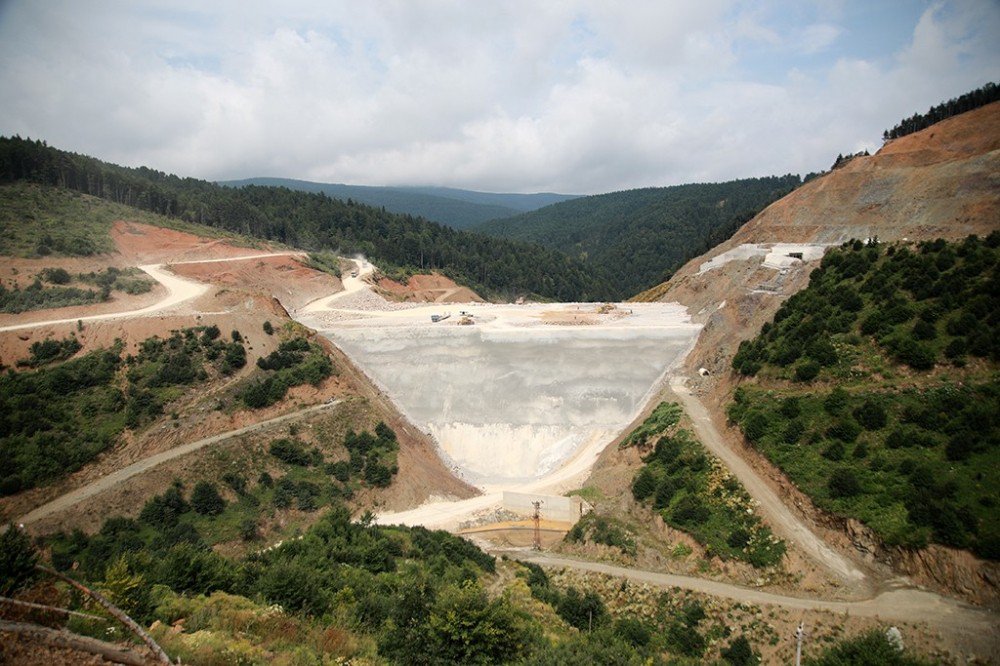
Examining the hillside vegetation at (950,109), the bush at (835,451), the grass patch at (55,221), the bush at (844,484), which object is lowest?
the bush at (844,484)

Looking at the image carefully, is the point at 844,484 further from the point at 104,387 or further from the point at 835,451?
the point at 104,387

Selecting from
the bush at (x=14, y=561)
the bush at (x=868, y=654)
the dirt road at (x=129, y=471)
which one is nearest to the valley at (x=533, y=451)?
the dirt road at (x=129, y=471)

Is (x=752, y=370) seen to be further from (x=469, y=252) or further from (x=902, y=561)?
(x=469, y=252)

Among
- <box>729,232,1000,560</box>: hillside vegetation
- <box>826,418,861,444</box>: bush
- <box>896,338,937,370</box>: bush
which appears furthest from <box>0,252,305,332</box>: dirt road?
<box>896,338,937,370</box>: bush

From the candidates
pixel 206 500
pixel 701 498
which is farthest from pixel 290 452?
pixel 701 498

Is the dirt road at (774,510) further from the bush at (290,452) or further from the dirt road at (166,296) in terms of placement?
Result: the dirt road at (166,296)
